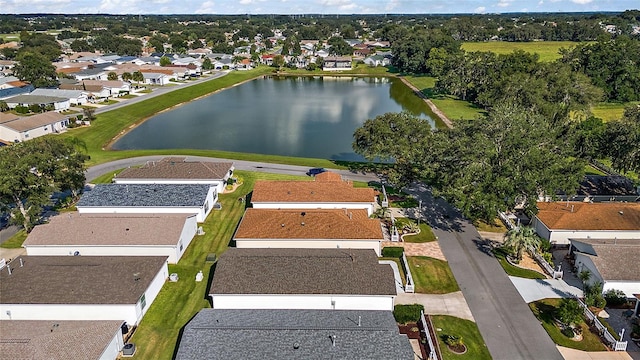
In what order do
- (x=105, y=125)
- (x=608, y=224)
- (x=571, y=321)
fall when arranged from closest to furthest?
(x=571, y=321)
(x=608, y=224)
(x=105, y=125)

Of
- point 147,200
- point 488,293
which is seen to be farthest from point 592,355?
point 147,200

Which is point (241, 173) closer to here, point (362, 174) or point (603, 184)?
point (362, 174)

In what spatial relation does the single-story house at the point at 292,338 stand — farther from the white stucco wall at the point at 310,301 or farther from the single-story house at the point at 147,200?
the single-story house at the point at 147,200

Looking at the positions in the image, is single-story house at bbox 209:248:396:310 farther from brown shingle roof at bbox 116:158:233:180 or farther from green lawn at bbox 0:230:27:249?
green lawn at bbox 0:230:27:249

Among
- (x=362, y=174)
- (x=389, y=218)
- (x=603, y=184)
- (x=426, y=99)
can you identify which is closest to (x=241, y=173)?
(x=362, y=174)

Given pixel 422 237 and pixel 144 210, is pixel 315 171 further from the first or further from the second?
pixel 144 210

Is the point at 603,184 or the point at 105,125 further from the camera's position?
the point at 105,125

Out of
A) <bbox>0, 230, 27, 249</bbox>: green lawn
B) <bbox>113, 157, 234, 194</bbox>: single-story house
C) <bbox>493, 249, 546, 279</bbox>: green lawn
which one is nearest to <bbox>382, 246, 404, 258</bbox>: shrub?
<bbox>493, 249, 546, 279</bbox>: green lawn
